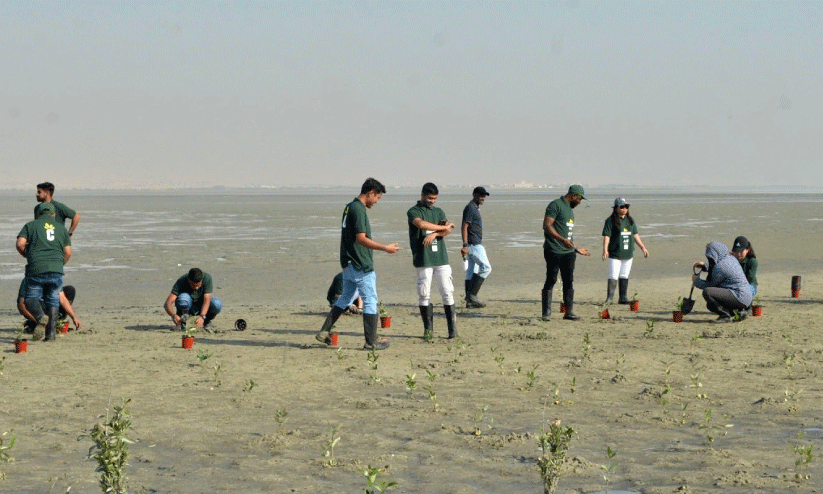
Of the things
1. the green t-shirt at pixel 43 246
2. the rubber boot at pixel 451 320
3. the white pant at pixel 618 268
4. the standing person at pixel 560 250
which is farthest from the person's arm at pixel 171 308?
the white pant at pixel 618 268

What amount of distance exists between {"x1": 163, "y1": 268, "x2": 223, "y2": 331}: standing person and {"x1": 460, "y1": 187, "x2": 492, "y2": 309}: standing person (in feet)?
13.3

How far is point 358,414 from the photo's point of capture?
815 centimetres

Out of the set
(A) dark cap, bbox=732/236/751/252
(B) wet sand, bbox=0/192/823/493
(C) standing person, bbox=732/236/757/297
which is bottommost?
(B) wet sand, bbox=0/192/823/493

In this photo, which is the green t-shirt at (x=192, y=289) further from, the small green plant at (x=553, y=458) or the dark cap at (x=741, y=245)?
the small green plant at (x=553, y=458)

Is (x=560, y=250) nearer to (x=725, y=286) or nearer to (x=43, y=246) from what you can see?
(x=725, y=286)

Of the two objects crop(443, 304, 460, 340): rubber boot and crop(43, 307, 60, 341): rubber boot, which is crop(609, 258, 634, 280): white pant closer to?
crop(443, 304, 460, 340): rubber boot

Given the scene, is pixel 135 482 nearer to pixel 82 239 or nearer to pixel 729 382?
pixel 729 382

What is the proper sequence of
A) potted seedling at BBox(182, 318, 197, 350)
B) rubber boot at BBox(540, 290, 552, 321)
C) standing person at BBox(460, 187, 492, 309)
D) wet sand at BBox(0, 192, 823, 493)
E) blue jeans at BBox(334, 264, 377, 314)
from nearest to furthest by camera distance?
wet sand at BBox(0, 192, 823, 493), blue jeans at BBox(334, 264, 377, 314), potted seedling at BBox(182, 318, 197, 350), rubber boot at BBox(540, 290, 552, 321), standing person at BBox(460, 187, 492, 309)

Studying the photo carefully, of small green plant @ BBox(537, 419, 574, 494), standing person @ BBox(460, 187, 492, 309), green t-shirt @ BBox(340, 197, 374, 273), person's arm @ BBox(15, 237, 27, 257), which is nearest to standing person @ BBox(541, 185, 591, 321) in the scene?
standing person @ BBox(460, 187, 492, 309)

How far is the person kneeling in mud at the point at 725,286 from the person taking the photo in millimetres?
13344

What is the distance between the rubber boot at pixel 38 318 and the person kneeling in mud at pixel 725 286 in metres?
8.40

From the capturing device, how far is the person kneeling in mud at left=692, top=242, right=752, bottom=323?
13.3m

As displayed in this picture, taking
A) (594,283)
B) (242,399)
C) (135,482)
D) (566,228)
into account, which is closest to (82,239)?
(594,283)

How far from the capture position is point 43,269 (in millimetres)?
12055
